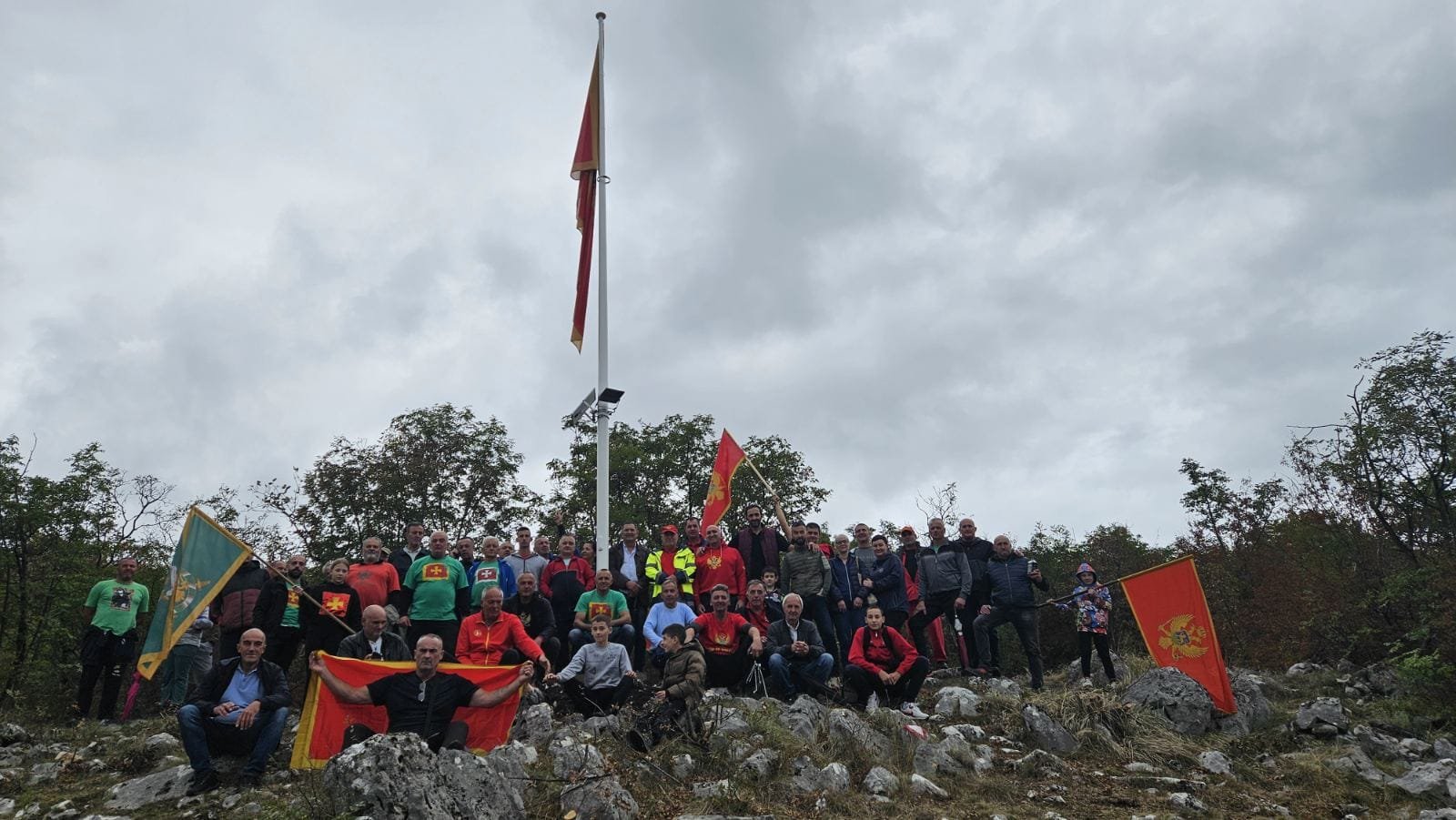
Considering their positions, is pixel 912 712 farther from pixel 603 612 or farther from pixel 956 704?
pixel 603 612

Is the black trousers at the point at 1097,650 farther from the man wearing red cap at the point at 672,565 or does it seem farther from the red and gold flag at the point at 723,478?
the red and gold flag at the point at 723,478

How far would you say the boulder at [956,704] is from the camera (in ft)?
32.7

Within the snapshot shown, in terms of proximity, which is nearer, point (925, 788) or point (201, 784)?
point (201, 784)

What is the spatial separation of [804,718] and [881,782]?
131 centimetres

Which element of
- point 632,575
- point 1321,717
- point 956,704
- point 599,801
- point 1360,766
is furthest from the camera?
→ point 632,575

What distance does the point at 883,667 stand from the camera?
10.2 meters

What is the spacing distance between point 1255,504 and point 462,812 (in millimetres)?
19187

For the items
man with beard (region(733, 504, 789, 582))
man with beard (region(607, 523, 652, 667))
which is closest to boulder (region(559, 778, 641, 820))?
man with beard (region(607, 523, 652, 667))

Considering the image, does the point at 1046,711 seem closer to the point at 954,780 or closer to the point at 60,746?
the point at 954,780

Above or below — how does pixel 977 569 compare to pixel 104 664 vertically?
above

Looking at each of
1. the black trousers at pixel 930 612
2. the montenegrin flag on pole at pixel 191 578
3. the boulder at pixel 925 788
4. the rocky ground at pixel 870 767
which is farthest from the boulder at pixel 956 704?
the montenegrin flag on pole at pixel 191 578

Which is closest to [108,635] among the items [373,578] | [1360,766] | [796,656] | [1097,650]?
[373,578]

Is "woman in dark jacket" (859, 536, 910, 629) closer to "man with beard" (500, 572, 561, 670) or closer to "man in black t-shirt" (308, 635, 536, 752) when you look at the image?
"man with beard" (500, 572, 561, 670)

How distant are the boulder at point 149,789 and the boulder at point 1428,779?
402 inches
